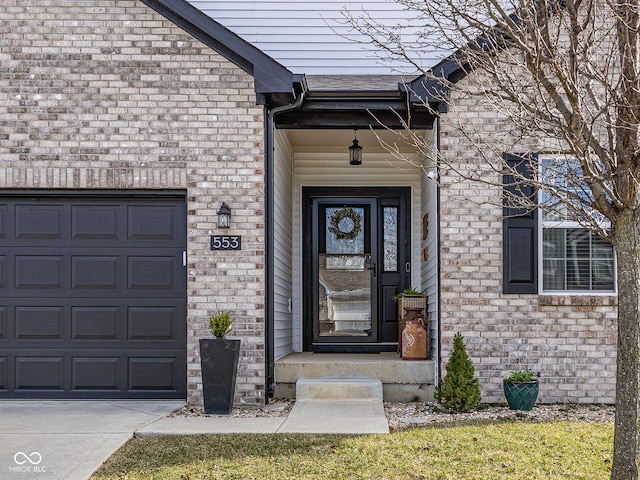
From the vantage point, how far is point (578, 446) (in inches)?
214

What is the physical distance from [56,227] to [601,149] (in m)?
5.53

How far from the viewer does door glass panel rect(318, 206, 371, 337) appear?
1002 centimetres

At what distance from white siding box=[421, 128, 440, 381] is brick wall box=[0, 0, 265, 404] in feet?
6.17

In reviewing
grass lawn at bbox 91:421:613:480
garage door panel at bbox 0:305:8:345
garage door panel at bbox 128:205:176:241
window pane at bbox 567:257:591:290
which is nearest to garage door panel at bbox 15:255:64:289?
garage door panel at bbox 0:305:8:345

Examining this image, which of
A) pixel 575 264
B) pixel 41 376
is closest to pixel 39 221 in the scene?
pixel 41 376

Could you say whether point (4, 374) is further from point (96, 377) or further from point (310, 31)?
point (310, 31)

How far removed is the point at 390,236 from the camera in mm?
10133

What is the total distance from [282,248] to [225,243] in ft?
4.40

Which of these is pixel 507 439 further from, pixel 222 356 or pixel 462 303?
pixel 222 356

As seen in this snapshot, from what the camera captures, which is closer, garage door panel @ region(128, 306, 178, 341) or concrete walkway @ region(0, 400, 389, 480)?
concrete walkway @ region(0, 400, 389, 480)

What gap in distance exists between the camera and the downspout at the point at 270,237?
752cm

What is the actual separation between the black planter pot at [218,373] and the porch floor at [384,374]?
1004 mm

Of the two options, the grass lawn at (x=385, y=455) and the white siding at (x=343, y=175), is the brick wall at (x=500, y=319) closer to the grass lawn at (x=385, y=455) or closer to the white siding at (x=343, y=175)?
the grass lawn at (x=385, y=455)

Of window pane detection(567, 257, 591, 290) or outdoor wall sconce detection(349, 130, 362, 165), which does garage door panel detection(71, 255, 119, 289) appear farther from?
window pane detection(567, 257, 591, 290)
